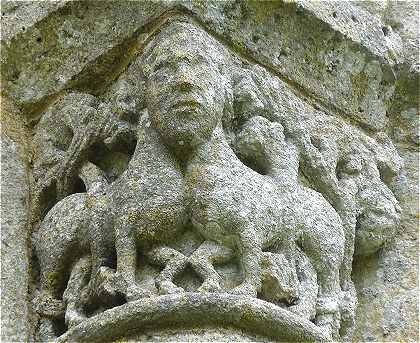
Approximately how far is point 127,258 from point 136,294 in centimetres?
14

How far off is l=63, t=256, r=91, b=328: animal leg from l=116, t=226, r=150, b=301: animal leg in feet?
0.45

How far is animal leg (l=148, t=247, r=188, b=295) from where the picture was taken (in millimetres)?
2414

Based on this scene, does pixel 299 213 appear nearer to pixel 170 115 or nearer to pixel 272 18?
pixel 170 115

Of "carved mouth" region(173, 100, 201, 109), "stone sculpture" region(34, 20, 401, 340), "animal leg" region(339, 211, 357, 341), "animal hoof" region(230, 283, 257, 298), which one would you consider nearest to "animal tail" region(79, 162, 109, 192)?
"stone sculpture" region(34, 20, 401, 340)

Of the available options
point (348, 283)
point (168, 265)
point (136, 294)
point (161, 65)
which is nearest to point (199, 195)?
point (168, 265)

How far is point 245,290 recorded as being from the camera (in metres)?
2.43

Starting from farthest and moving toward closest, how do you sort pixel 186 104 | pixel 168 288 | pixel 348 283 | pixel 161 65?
pixel 348 283, pixel 161 65, pixel 186 104, pixel 168 288

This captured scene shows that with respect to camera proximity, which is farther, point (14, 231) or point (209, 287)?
point (14, 231)

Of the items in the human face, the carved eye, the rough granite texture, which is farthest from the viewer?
the carved eye

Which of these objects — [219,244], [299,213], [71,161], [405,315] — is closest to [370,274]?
[405,315]

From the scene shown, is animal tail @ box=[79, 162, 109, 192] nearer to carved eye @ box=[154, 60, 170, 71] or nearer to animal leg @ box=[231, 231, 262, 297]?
carved eye @ box=[154, 60, 170, 71]

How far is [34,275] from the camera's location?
2.85 m

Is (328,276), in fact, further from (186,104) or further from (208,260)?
(186,104)

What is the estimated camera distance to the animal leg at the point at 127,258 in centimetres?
246
